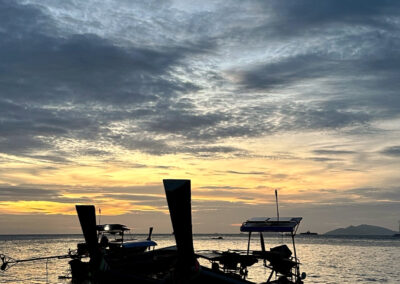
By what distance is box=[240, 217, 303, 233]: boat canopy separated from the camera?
103 ft

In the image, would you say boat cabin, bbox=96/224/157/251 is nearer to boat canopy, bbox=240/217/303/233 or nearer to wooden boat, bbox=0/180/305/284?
wooden boat, bbox=0/180/305/284

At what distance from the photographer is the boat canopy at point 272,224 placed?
3127 centimetres

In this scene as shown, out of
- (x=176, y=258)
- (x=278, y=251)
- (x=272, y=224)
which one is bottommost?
(x=278, y=251)

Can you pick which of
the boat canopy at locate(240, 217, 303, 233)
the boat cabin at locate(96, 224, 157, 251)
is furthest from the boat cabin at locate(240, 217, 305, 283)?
the boat cabin at locate(96, 224, 157, 251)

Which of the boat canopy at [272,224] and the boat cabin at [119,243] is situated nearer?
the boat canopy at [272,224]

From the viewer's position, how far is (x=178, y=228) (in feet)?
32.7

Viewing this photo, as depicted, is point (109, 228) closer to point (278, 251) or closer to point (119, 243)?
point (119, 243)

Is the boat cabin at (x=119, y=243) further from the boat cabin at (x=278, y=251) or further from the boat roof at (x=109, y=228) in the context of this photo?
the boat cabin at (x=278, y=251)

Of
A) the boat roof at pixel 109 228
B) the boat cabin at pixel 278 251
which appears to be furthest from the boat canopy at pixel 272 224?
the boat roof at pixel 109 228

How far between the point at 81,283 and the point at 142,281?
28.9m

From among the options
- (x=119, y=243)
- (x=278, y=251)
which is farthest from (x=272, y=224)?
(x=119, y=243)

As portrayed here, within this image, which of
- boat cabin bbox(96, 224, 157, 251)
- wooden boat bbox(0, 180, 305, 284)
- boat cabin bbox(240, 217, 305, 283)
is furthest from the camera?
boat cabin bbox(96, 224, 157, 251)

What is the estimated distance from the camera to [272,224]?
107 feet

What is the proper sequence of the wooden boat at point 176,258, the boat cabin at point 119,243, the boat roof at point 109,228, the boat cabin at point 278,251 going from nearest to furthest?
the wooden boat at point 176,258 → the boat cabin at point 278,251 → the boat cabin at point 119,243 → the boat roof at point 109,228
